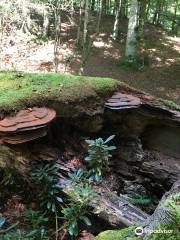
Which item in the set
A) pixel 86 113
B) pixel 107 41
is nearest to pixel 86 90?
pixel 86 113

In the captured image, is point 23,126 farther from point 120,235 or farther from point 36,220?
point 120,235

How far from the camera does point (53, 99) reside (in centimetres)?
425

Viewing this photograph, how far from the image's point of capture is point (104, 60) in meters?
17.6

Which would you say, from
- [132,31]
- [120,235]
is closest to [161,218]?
[120,235]

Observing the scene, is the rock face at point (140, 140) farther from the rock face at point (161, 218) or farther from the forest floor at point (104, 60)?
the forest floor at point (104, 60)

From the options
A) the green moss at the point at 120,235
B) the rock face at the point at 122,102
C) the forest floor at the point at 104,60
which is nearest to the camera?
the green moss at the point at 120,235

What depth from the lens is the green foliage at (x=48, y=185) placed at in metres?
3.88

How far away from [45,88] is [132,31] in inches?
480

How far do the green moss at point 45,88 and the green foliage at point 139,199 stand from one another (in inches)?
54.8

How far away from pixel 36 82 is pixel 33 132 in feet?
3.30

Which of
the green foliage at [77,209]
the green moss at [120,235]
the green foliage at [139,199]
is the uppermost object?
the green moss at [120,235]

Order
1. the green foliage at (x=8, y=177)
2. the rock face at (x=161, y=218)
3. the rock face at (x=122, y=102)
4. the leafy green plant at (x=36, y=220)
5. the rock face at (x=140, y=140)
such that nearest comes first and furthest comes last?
the rock face at (x=161, y=218) → the leafy green plant at (x=36, y=220) → the green foliage at (x=8, y=177) → the rock face at (x=122, y=102) → the rock face at (x=140, y=140)

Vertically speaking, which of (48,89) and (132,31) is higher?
(48,89)

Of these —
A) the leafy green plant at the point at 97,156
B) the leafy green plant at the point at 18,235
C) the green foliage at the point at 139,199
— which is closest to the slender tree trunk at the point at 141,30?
the green foliage at the point at 139,199
